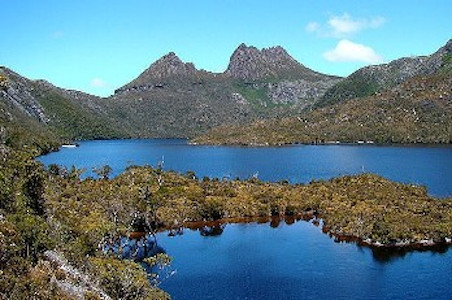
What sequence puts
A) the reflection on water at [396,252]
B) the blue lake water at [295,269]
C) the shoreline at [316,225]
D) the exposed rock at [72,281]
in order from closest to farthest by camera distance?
1. the exposed rock at [72,281]
2. the blue lake water at [295,269]
3. the reflection on water at [396,252]
4. the shoreline at [316,225]

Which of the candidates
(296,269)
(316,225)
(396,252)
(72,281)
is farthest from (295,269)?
(72,281)

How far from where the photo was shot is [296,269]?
104375mm

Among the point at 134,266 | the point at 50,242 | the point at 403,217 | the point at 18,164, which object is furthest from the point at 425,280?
the point at 18,164

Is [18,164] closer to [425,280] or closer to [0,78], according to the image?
[0,78]

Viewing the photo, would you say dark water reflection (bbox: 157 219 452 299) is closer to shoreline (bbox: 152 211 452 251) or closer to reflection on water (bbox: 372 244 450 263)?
reflection on water (bbox: 372 244 450 263)

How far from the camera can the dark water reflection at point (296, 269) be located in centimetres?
9181

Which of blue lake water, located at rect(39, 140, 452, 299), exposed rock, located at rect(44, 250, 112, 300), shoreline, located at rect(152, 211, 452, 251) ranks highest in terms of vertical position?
exposed rock, located at rect(44, 250, 112, 300)

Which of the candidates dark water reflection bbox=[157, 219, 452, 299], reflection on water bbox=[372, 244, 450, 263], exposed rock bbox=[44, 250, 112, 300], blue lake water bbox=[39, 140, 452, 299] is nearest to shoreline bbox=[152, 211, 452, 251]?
reflection on water bbox=[372, 244, 450, 263]

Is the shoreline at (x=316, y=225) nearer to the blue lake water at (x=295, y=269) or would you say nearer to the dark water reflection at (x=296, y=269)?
the dark water reflection at (x=296, y=269)

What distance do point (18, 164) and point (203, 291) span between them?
3938cm

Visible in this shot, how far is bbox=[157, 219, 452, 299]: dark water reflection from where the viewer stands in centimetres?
9181

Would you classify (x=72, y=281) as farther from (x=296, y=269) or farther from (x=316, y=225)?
(x=316, y=225)

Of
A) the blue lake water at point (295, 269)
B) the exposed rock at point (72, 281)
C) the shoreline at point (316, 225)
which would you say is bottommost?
the blue lake water at point (295, 269)

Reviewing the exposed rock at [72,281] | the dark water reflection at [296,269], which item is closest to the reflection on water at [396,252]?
the dark water reflection at [296,269]
